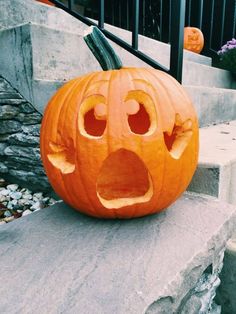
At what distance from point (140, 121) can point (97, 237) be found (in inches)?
14.3

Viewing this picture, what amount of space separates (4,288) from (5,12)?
53.1 inches

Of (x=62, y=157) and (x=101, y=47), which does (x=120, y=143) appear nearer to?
(x=62, y=157)

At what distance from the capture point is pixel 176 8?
1251mm

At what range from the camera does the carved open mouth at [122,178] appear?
2.70ft

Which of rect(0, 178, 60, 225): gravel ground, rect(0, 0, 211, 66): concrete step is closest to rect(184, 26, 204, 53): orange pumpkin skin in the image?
rect(0, 0, 211, 66): concrete step

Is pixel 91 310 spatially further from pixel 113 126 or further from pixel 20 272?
pixel 113 126

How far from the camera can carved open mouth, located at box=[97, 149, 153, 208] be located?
823 millimetres

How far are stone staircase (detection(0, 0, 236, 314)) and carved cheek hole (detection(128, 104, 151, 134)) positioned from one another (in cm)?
27

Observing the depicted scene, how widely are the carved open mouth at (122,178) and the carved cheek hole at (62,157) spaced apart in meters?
0.09

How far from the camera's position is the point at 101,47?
0.90 meters

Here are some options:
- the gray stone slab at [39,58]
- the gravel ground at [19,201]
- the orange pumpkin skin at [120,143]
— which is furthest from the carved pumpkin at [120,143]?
the gravel ground at [19,201]

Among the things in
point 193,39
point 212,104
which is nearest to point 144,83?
point 212,104

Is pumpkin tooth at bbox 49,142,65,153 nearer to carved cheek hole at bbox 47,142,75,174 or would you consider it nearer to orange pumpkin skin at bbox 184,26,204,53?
carved cheek hole at bbox 47,142,75,174

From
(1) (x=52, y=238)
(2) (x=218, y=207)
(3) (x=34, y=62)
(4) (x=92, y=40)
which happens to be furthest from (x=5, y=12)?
(2) (x=218, y=207)
